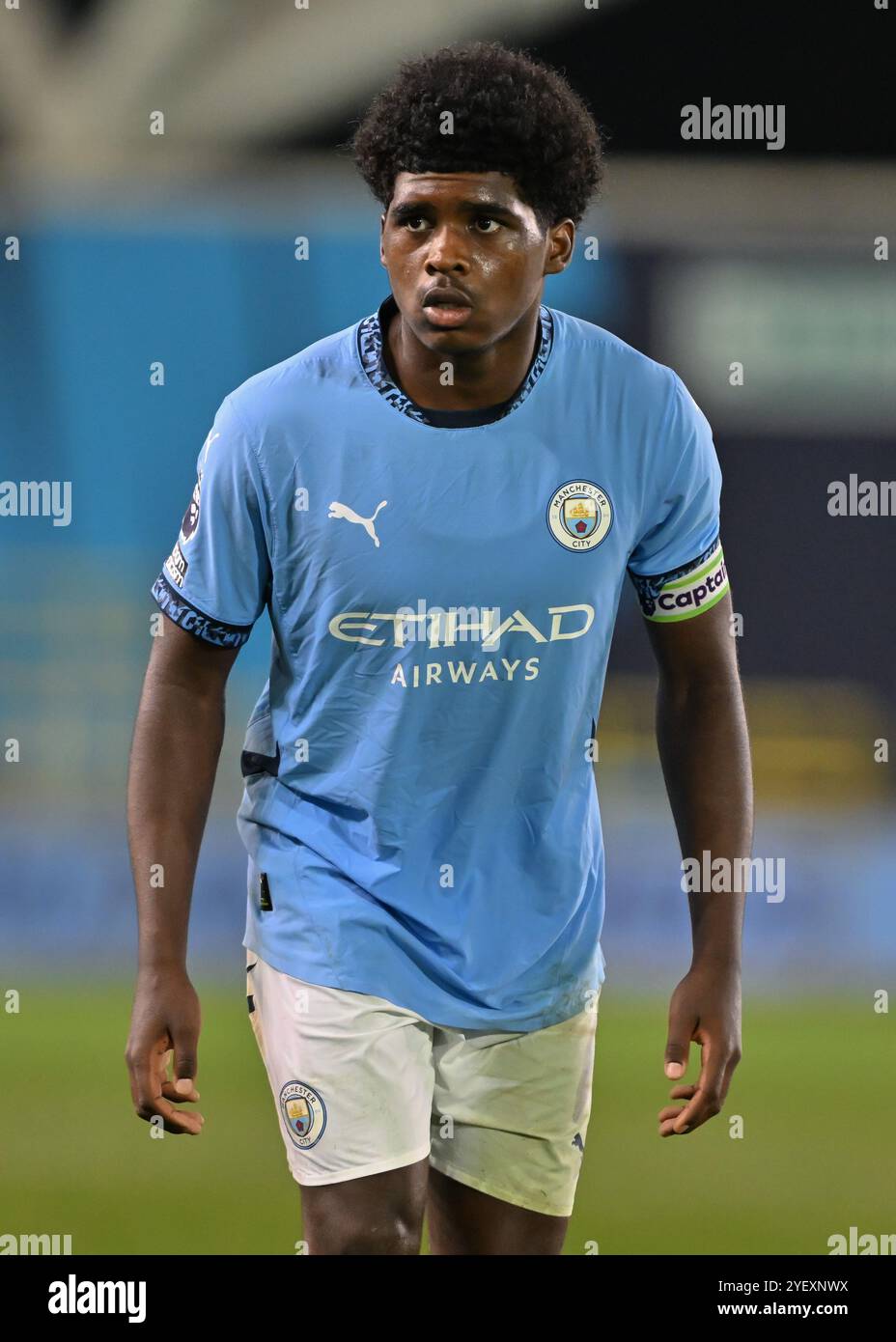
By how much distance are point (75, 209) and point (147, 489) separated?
1.02 metres

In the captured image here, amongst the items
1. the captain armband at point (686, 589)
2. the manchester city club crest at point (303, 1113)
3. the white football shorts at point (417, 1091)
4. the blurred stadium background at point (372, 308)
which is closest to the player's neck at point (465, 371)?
the captain armband at point (686, 589)

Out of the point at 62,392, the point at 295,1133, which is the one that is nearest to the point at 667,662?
the point at 295,1133

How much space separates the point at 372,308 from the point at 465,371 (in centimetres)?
380

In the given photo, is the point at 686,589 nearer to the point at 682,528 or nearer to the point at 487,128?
the point at 682,528

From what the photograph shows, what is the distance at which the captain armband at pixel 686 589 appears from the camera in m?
2.93

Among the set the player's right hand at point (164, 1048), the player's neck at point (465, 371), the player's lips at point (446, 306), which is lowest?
the player's right hand at point (164, 1048)

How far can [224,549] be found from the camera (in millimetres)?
2721

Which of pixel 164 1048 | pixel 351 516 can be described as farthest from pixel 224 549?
pixel 164 1048

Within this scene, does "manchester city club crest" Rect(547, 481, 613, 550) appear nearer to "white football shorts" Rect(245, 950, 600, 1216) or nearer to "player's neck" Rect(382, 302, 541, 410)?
"player's neck" Rect(382, 302, 541, 410)

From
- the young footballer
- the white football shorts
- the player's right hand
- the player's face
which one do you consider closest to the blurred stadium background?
the white football shorts

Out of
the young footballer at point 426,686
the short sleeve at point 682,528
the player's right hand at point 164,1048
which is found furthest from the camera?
the short sleeve at point 682,528

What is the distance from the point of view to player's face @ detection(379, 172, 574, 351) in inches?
105

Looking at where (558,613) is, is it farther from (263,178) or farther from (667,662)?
(263,178)

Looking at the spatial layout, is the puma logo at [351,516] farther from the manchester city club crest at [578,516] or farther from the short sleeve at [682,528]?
the short sleeve at [682,528]
